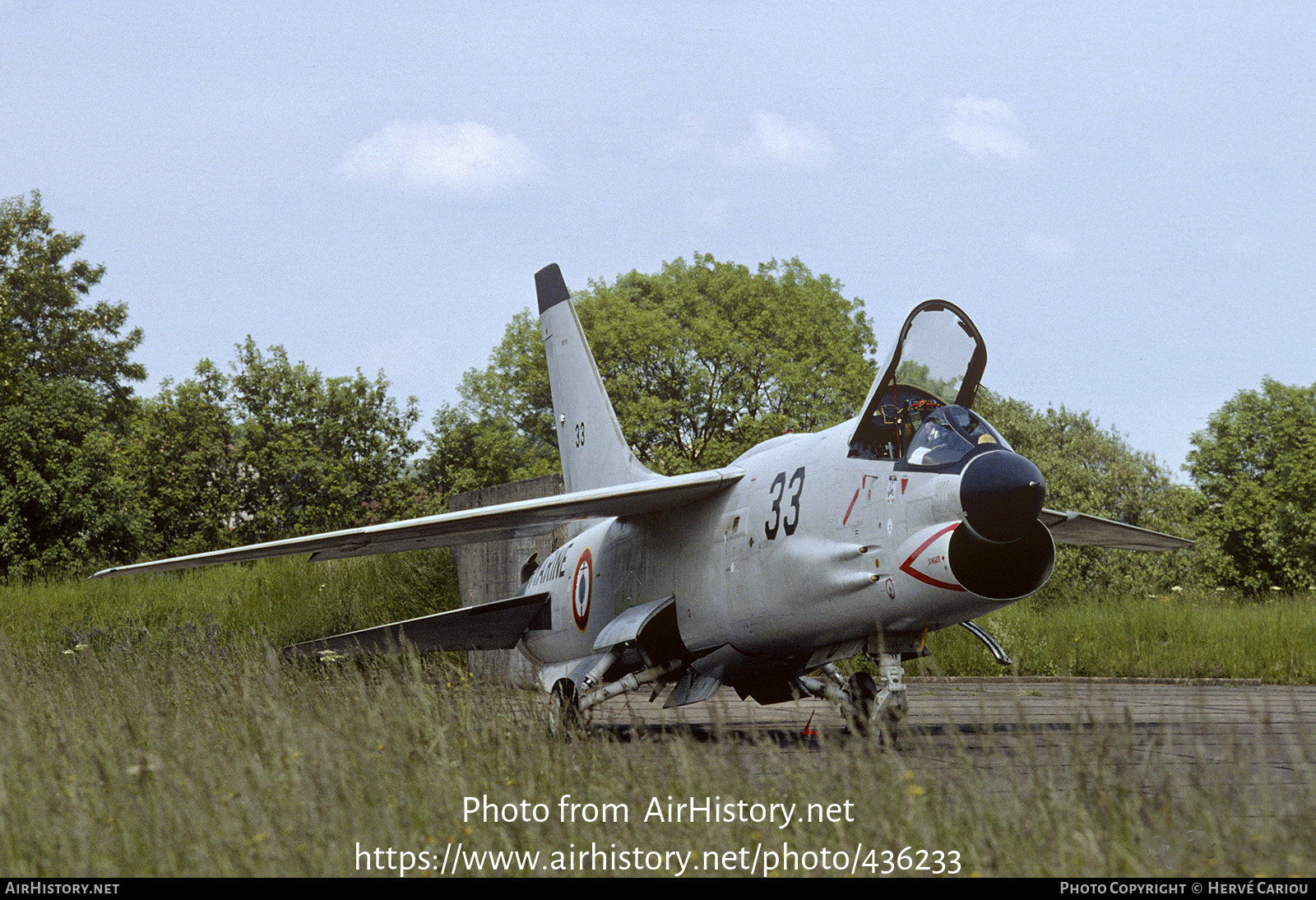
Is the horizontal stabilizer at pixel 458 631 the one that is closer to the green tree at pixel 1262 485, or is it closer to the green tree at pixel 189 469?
the green tree at pixel 189 469

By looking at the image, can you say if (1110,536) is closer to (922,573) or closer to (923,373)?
(923,373)

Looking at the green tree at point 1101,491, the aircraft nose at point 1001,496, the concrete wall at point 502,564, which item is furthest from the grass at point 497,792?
the green tree at point 1101,491

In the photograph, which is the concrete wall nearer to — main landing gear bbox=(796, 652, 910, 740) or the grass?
main landing gear bbox=(796, 652, 910, 740)

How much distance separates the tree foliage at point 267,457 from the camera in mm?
44469

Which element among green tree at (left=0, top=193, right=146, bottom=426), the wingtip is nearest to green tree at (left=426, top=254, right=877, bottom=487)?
green tree at (left=0, top=193, right=146, bottom=426)

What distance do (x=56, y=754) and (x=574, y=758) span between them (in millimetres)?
2675

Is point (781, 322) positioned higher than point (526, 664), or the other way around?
point (781, 322)

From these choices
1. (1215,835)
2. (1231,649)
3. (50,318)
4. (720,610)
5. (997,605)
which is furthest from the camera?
(50,318)

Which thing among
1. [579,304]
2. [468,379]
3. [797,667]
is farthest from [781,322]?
[797,667]

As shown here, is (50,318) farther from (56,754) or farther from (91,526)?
(56,754)

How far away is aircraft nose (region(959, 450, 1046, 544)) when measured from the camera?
675 cm

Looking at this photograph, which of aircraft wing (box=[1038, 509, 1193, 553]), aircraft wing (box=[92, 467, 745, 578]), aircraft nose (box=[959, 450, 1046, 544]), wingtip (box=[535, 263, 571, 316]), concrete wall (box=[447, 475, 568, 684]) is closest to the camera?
aircraft nose (box=[959, 450, 1046, 544])

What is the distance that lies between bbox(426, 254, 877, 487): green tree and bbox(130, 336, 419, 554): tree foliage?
3837 mm

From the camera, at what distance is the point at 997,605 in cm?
733
